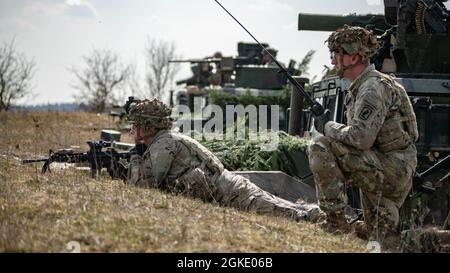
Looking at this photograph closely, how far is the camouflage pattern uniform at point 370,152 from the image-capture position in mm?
5340

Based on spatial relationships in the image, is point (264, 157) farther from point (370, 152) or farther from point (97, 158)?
point (370, 152)

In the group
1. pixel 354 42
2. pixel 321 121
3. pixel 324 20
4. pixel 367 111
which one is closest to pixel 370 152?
pixel 367 111

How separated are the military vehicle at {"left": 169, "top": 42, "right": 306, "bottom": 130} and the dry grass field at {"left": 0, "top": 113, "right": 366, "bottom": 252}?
9728 millimetres

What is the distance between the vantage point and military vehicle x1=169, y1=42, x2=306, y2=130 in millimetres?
16766

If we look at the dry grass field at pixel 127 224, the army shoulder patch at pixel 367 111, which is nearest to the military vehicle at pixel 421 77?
the army shoulder patch at pixel 367 111

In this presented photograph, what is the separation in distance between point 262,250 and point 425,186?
10.8 ft

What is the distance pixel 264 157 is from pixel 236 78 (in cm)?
1072

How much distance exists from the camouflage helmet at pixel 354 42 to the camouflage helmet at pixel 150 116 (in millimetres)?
1966

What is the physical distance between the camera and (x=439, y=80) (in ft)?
25.4

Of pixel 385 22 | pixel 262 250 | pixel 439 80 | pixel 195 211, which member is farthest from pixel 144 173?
pixel 385 22

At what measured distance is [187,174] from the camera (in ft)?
20.8

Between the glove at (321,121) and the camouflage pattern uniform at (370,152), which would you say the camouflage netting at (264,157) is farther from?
the camouflage pattern uniform at (370,152)

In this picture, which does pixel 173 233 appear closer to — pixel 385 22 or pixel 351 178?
pixel 351 178

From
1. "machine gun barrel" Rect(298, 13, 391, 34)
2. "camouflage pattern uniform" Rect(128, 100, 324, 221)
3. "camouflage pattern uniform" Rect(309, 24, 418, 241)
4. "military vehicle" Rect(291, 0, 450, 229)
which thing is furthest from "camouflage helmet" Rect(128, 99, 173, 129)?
"machine gun barrel" Rect(298, 13, 391, 34)
